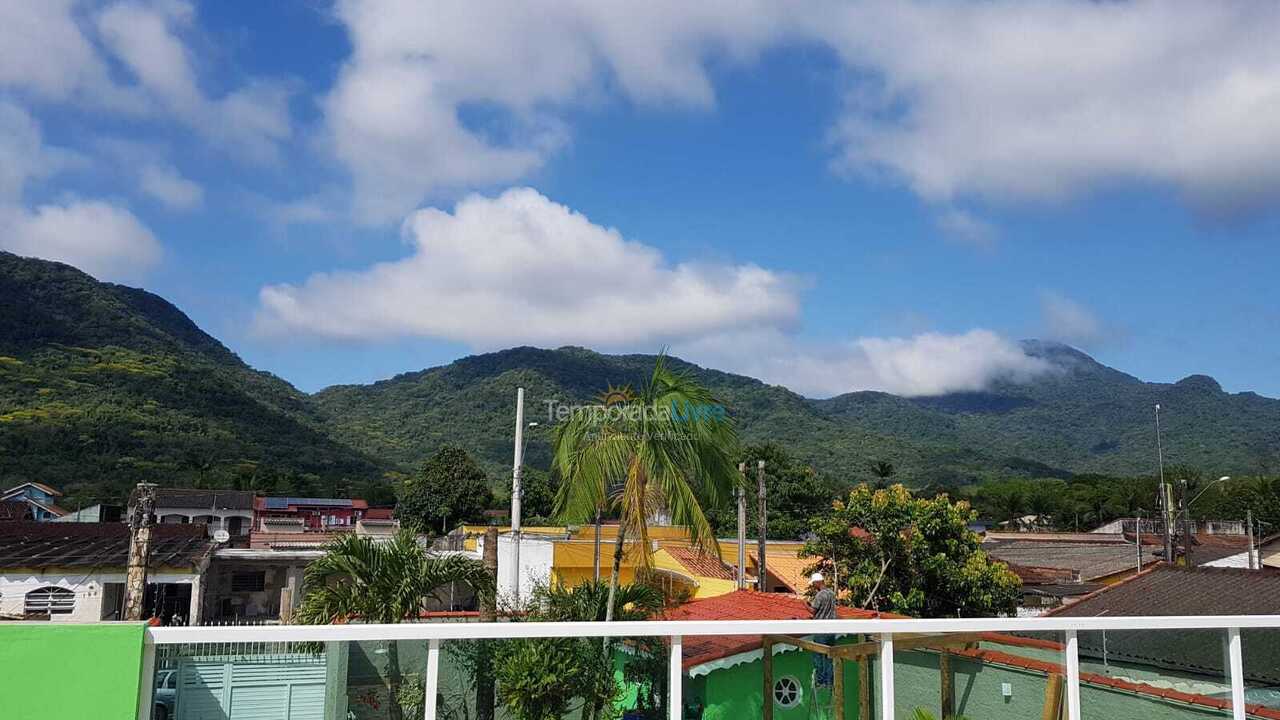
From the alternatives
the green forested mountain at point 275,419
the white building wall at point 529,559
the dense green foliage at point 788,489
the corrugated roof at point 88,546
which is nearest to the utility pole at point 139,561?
the corrugated roof at point 88,546

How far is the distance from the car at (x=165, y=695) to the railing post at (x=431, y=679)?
634 mm

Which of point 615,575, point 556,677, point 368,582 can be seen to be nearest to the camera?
point 556,677

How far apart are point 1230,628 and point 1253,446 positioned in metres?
181

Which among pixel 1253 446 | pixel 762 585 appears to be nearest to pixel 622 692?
pixel 762 585

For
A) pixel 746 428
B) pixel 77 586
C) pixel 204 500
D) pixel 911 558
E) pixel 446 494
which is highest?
pixel 746 428

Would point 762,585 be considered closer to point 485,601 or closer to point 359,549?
point 485,601

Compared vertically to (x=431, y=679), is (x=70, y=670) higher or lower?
higher

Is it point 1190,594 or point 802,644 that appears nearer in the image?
point 802,644

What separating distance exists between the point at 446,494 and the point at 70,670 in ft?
192

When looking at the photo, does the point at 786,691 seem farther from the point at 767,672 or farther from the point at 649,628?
the point at 649,628

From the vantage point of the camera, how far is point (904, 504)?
61.3 feet

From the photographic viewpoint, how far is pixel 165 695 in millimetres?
2602

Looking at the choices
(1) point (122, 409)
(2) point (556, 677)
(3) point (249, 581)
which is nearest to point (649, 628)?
(2) point (556, 677)

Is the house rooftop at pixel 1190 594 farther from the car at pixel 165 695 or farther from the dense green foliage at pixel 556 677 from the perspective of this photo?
the car at pixel 165 695
